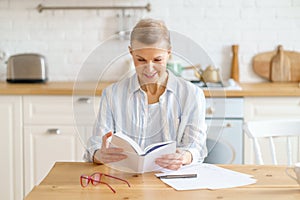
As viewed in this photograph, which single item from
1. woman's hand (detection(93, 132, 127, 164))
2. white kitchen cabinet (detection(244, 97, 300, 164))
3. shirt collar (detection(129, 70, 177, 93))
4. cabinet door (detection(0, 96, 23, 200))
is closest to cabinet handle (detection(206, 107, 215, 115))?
shirt collar (detection(129, 70, 177, 93))

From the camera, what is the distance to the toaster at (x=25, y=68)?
3992mm

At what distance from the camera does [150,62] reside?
2.11 metres

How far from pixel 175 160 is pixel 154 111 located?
0.20m

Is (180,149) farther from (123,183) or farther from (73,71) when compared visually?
(73,71)

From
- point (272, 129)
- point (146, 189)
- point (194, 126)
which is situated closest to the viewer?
point (146, 189)

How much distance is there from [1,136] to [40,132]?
9.7 inches

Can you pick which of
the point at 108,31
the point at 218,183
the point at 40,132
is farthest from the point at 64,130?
the point at 218,183

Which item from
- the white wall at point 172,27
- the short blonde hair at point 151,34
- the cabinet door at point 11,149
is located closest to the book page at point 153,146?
the short blonde hair at point 151,34

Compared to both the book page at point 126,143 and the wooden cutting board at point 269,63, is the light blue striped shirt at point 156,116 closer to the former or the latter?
the book page at point 126,143

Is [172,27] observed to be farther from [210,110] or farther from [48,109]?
[210,110]

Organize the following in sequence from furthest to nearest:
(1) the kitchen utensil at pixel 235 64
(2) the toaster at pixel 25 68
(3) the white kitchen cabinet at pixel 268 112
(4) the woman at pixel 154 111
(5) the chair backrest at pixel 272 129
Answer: (1) the kitchen utensil at pixel 235 64
(2) the toaster at pixel 25 68
(3) the white kitchen cabinet at pixel 268 112
(5) the chair backrest at pixel 272 129
(4) the woman at pixel 154 111

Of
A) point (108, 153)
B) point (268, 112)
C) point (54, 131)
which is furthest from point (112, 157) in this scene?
point (268, 112)

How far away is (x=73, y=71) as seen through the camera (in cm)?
425

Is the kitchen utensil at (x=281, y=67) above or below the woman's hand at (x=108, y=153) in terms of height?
above
